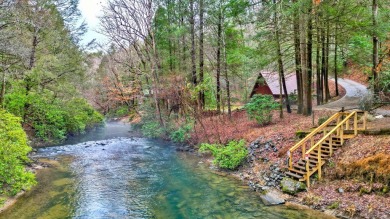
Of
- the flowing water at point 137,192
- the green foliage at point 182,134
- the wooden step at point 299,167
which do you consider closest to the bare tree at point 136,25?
the green foliage at point 182,134

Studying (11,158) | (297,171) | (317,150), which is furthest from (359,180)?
(11,158)

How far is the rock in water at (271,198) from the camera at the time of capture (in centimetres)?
1020

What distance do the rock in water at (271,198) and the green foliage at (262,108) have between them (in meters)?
7.87

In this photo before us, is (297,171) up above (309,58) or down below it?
below

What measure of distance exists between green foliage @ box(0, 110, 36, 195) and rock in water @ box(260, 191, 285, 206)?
29.1 ft

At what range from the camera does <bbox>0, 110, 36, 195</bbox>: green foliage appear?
33.6ft

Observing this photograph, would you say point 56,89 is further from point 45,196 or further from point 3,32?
point 45,196

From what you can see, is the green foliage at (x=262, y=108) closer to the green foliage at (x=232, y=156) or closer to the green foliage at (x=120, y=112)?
the green foliage at (x=232, y=156)

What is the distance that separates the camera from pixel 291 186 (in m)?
10.7

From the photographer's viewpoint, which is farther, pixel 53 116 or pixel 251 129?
pixel 53 116

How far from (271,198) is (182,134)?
41.0 ft

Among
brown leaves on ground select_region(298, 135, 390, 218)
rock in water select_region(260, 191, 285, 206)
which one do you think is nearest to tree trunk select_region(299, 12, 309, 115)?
brown leaves on ground select_region(298, 135, 390, 218)

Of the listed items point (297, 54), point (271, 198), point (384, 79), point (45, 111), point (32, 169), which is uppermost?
point (297, 54)

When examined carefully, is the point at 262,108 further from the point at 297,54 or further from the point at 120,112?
the point at 120,112
